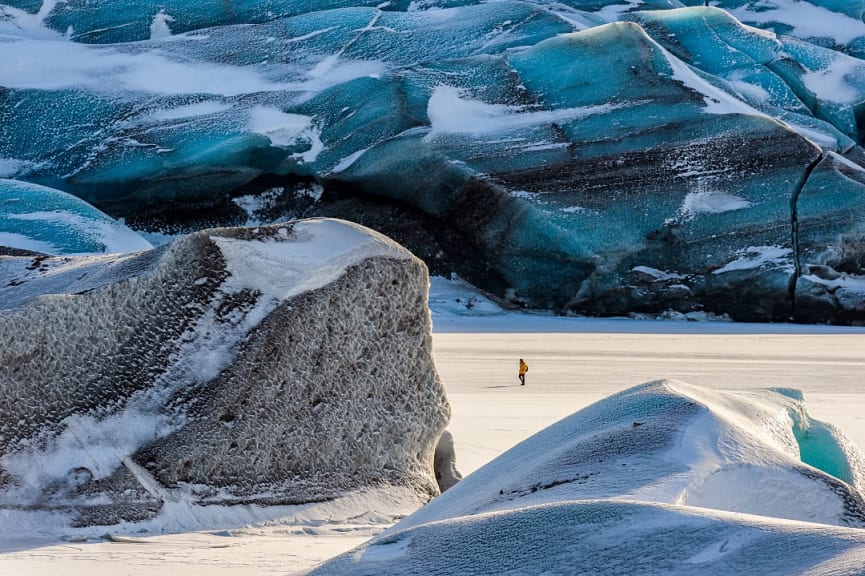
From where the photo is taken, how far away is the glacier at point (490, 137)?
13.8 meters

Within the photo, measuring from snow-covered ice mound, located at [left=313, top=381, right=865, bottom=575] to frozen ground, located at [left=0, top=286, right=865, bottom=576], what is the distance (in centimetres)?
95

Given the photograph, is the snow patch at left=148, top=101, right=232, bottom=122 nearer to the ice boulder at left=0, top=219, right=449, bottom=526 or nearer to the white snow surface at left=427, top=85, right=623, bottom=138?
the white snow surface at left=427, top=85, right=623, bottom=138

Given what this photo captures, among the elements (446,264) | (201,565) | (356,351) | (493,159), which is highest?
(356,351)

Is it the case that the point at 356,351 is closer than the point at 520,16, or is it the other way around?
the point at 356,351

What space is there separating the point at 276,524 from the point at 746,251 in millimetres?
10965

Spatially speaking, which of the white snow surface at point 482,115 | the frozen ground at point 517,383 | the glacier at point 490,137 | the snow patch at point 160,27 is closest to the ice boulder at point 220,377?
the frozen ground at point 517,383

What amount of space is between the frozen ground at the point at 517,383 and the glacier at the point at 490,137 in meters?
0.80

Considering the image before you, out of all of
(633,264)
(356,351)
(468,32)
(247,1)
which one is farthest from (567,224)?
(356,351)

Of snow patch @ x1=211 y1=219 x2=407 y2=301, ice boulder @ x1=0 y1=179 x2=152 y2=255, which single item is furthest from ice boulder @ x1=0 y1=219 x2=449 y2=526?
ice boulder @ x1=0 y1=179 x2=152 y2=255

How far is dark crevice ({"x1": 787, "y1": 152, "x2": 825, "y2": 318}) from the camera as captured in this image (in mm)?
13594

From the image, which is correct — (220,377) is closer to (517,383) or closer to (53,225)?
(517,383)

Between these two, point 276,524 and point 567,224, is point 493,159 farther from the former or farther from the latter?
point 276,524

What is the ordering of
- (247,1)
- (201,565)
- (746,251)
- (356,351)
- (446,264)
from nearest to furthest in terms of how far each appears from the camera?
1. (201,565)
2. (356,351)
3. (746,251)
4. (446,264)
5. (247,1)

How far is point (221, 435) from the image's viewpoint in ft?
12.5
